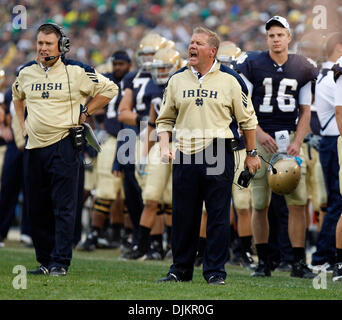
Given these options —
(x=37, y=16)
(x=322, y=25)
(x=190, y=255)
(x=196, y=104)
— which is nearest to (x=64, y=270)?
(x=190, y=255)

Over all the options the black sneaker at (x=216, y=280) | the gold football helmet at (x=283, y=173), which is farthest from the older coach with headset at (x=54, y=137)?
the gold football helmet at (x=283, y=173)

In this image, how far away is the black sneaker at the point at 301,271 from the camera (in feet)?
25.2

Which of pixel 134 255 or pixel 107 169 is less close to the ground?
pixel 107 169

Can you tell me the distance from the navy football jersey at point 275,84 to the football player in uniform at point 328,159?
547 millimetres

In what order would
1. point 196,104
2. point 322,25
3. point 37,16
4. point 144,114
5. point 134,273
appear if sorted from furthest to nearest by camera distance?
point 37,16, point 144,114, point 322,25, point 134,273, point 196,104

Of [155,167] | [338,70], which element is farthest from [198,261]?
[338,70]

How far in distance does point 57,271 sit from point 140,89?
343cm

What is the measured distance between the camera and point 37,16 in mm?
22672

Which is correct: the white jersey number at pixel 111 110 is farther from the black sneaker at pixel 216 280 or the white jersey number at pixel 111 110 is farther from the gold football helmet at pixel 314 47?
the black sneaker at pixel 216 280

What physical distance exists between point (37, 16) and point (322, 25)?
14.5 metres

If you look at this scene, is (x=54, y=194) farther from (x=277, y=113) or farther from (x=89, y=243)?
(x=89, y=243)

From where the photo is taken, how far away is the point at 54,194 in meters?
7.09

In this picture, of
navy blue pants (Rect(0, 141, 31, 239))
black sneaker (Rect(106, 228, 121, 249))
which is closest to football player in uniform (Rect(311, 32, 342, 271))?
black sneaker (Rect(106, 228, 121, 249))

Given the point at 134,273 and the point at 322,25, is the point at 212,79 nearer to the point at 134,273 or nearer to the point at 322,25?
the point at 134,273
